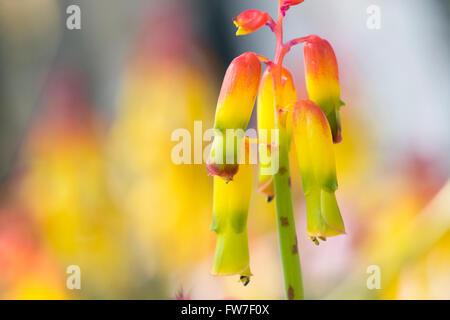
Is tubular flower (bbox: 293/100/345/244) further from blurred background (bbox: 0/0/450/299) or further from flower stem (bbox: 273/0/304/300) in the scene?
blurred background (bbox: 0/0/450/299)

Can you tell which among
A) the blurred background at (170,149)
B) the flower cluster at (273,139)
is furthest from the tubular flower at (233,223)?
the blurred background at (170,149)

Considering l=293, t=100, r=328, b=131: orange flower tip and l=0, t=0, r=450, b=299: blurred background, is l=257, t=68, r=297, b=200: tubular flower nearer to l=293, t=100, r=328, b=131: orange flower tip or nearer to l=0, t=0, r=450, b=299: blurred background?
l=293, t=100, r=328, b=131: orange flower tip

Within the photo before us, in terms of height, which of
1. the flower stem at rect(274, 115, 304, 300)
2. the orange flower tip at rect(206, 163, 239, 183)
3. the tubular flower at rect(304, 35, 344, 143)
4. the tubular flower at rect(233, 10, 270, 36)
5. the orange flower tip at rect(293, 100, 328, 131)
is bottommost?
the flower stem at rect(274, 115, 304, 300)

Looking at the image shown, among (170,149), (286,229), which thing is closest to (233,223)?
(286,229)

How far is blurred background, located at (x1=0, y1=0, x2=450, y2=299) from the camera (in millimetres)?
860

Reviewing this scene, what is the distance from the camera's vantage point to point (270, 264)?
89 cm

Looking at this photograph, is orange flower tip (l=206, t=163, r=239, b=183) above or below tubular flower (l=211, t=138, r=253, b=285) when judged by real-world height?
above

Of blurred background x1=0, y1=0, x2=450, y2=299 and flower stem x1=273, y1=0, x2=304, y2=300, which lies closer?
flower stem x1=273, y1=0, x2=304, y2=300

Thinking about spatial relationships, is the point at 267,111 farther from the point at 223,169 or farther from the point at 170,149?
the point at 170,149

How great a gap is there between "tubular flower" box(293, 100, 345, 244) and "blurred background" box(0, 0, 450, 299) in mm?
479

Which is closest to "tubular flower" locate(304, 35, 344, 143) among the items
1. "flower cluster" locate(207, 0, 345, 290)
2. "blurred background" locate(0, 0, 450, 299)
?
"flower cluster" locate(207, 0, 345, 290)

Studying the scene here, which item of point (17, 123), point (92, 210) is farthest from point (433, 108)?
point (17, 123)

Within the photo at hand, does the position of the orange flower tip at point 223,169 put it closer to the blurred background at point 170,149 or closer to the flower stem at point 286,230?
the flower stem at point 286,230
